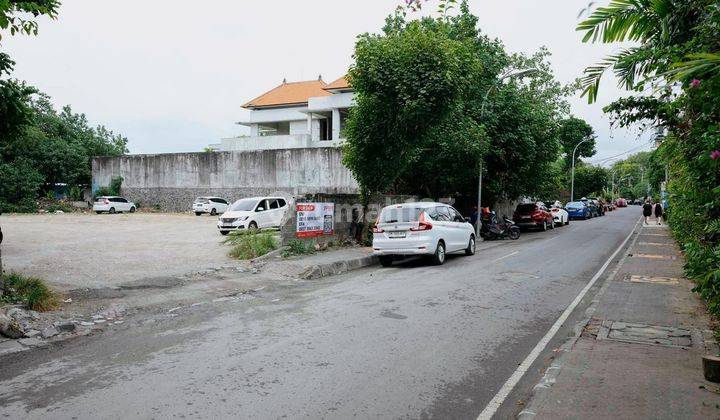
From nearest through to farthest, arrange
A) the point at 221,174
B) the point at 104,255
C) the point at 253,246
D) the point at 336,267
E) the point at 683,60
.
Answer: the point at 683,60
the point at 336,267
the point at 104,255
the point at 253,246
the point at 221,174

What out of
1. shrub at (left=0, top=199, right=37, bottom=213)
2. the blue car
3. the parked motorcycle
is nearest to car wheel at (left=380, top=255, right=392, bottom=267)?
the parked motorcycle

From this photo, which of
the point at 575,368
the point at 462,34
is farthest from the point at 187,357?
the point at 462,34

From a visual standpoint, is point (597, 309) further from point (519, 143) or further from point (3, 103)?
point (519, 143)

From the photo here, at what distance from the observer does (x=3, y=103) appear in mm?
8086

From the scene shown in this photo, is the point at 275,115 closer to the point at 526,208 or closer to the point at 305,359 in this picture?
the point at 526,208

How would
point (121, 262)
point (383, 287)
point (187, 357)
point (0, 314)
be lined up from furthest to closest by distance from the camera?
point (121, 262) < point (383, 287) < point (0, 314) < point (187, 357)

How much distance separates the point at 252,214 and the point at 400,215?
9999 millimetres

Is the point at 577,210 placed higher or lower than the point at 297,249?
higher

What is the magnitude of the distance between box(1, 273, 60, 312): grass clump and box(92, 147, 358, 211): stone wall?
68.0ft

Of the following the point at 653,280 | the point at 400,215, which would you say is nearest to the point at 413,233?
the point at 400,215

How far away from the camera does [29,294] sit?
7.89 meters

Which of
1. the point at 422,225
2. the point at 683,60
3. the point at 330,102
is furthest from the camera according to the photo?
the point at 330,102

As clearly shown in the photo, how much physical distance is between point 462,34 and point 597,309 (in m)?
17.8

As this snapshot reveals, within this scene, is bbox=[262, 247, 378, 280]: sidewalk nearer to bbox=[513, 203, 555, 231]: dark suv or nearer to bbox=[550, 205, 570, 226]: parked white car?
bbox=[513, 203, 555, 231]: dark suv
